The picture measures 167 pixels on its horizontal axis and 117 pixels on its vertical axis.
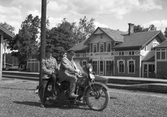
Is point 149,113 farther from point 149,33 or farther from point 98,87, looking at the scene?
point 149,33

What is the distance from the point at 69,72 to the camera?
7.18 metres

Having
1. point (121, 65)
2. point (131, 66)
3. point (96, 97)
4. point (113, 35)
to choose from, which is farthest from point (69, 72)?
point (113, 35)

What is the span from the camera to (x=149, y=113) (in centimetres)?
670

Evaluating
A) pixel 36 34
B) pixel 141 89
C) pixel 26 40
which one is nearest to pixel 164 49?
pixel 141 89

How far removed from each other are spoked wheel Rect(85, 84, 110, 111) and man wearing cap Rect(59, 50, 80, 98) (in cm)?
A: 42

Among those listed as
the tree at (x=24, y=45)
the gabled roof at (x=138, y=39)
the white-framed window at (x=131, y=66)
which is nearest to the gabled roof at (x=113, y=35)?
the gabled roof at (x=138, y=39)

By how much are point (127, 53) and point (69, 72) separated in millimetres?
34290

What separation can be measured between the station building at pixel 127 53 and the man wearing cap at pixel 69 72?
3119cm

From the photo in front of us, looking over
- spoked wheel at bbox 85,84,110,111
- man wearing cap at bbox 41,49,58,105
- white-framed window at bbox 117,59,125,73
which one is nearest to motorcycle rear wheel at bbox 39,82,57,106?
man wearing cap at bbox 41,49,58,105

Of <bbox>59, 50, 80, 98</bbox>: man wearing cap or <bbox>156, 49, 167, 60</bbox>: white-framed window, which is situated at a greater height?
<bbox>156, 49, 167, 60</bbox>: white-framed window

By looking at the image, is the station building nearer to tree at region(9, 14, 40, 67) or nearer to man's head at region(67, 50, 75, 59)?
tree at region(9, 14, 40, 67)

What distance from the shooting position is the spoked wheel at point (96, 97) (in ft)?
22.8

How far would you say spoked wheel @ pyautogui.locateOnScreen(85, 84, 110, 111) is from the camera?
274 inches

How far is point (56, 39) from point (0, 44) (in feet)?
123
